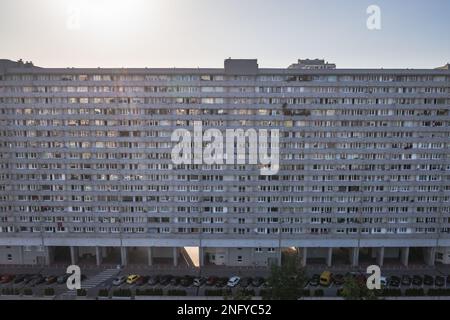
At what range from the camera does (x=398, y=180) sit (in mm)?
38750

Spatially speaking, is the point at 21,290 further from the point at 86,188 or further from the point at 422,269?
the point at 422,269

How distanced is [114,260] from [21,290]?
1052 centimetres

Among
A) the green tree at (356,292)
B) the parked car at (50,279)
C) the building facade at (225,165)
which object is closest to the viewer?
the green tree at (356,292)

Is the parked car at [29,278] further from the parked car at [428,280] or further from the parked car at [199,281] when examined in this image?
the parked car at [428,280]

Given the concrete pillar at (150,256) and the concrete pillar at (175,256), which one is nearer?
the concrete pillar at (175,256)

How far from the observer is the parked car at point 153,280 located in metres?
35.5

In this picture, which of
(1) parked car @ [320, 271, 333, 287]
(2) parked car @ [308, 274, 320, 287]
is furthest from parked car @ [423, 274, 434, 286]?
(2) parked car @ [308, 274, 320, 287]

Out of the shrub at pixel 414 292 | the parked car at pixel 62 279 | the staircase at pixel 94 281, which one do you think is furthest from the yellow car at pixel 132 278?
the shrub at pixel 414 292

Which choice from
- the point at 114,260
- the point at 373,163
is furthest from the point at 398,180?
the point at 114,260

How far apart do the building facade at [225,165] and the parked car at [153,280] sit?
153 inches

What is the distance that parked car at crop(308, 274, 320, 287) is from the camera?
35412 millimetres

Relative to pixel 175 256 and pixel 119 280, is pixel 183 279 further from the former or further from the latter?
pixel 119 280

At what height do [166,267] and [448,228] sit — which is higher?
[448,228]
